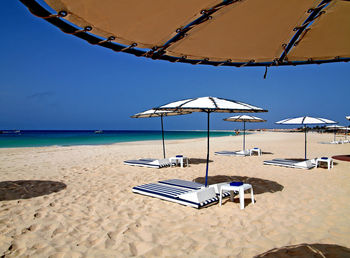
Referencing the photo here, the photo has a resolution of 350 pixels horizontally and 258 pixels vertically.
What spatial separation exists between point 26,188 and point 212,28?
606 cm

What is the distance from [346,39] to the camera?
2096 millimetres

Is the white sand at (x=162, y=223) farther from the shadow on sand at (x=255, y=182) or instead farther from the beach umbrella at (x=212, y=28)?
the beach umbrella at (x=212, y=28)

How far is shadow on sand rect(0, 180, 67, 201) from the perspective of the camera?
5.23 m

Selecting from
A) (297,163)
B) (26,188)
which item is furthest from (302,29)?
(297,163)

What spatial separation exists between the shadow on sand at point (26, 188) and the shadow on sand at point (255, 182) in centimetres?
386

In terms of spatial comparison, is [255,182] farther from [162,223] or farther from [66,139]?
[66,139]

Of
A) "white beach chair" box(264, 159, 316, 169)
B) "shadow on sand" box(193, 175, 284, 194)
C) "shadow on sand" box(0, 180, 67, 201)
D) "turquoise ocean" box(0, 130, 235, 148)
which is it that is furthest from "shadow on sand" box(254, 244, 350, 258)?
"turquoise ocean" box(0, 130, 235, 148)

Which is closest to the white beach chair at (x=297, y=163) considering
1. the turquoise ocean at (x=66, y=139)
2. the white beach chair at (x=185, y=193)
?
the white beach chair at (x=185, y=193)

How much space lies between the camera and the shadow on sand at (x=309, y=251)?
9.39 ft

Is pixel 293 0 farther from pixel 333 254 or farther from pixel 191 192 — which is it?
pixel 191 192

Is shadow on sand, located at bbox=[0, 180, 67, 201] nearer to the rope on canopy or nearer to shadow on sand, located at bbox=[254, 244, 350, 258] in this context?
shadow on sand, located at bbox=[254, 244, 350, 258]

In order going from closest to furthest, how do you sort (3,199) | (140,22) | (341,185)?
(140,22), (3,199), (341,185)

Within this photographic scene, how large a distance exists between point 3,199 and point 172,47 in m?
5.07

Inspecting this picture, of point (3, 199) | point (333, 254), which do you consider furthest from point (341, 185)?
point (3, 199)
